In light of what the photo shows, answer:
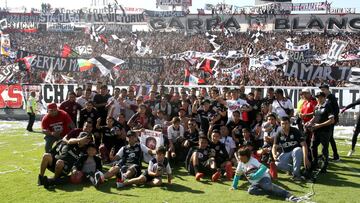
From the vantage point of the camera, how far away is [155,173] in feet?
31.7

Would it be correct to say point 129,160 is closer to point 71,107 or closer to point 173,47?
point 71,107

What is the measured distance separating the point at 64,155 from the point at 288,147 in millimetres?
5208

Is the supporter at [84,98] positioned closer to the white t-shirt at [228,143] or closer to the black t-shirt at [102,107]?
the black t-shirt at [102,107]

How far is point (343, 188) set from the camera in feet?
30.7

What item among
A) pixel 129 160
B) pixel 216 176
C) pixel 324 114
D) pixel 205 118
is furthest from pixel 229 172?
pixel 205 118

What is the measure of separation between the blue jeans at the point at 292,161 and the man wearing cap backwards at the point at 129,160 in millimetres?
3063

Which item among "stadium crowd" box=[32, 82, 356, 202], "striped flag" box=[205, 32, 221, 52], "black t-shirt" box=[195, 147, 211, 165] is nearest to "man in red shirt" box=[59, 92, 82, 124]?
"stadium crowd" box=[32, 82, 356, 202]

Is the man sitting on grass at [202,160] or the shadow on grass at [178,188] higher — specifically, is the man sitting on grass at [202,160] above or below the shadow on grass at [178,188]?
above

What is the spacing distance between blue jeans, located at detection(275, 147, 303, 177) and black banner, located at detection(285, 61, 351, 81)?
463 inches

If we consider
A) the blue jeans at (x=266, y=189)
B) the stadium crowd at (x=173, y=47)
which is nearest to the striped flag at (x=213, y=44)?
the stadium crowd at (x=173, y=47)

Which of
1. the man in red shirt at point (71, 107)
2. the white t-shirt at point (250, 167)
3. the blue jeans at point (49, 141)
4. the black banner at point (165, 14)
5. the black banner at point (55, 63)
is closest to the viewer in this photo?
the white t-shirt at point (250, 167)

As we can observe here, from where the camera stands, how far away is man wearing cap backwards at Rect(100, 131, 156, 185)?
9.83 metres

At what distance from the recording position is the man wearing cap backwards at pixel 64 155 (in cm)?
968

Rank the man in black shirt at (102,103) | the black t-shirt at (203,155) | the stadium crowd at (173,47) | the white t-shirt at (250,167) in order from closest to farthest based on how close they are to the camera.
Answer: the white t-shirt at (250,167) < the black t-shirt at (203,155) < the man in black shirt at (102,103) < the stadium crowd at (173,47)
